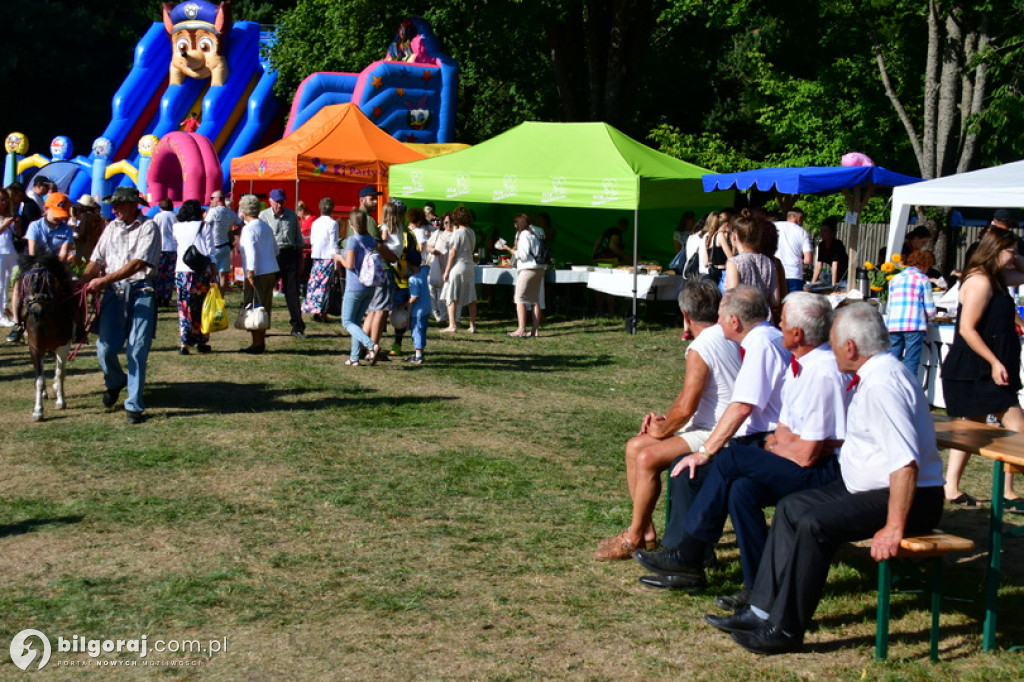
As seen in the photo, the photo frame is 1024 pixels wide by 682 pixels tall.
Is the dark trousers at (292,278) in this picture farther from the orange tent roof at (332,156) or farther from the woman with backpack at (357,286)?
the orange tent roof at (332,156)

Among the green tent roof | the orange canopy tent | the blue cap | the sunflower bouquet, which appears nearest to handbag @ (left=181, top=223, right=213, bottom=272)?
the green tent roof

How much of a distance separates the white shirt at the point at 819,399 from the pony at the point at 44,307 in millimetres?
5842

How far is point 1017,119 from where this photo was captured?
1822 cm

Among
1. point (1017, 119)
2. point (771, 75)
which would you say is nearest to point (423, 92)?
point (771, 75)

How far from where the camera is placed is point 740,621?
185 inches

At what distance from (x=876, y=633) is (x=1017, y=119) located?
15.8 m

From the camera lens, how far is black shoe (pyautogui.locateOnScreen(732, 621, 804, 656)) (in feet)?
14.8

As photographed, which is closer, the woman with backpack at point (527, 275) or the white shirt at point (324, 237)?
the woman with backpack at point (527, 275)

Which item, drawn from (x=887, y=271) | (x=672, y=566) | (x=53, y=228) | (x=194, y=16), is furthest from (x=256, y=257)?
(x=194, y=16)

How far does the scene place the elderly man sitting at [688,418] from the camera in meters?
5.46

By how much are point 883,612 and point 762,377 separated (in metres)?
1.17

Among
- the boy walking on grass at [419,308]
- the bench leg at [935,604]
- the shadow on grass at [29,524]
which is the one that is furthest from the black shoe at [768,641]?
the boy walking on grass at [419,308]

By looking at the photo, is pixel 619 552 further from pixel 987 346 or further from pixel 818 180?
pixel 818 180

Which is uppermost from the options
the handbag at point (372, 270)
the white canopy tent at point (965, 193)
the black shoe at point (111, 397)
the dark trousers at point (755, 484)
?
the white canopy tent at point (965, 193)
